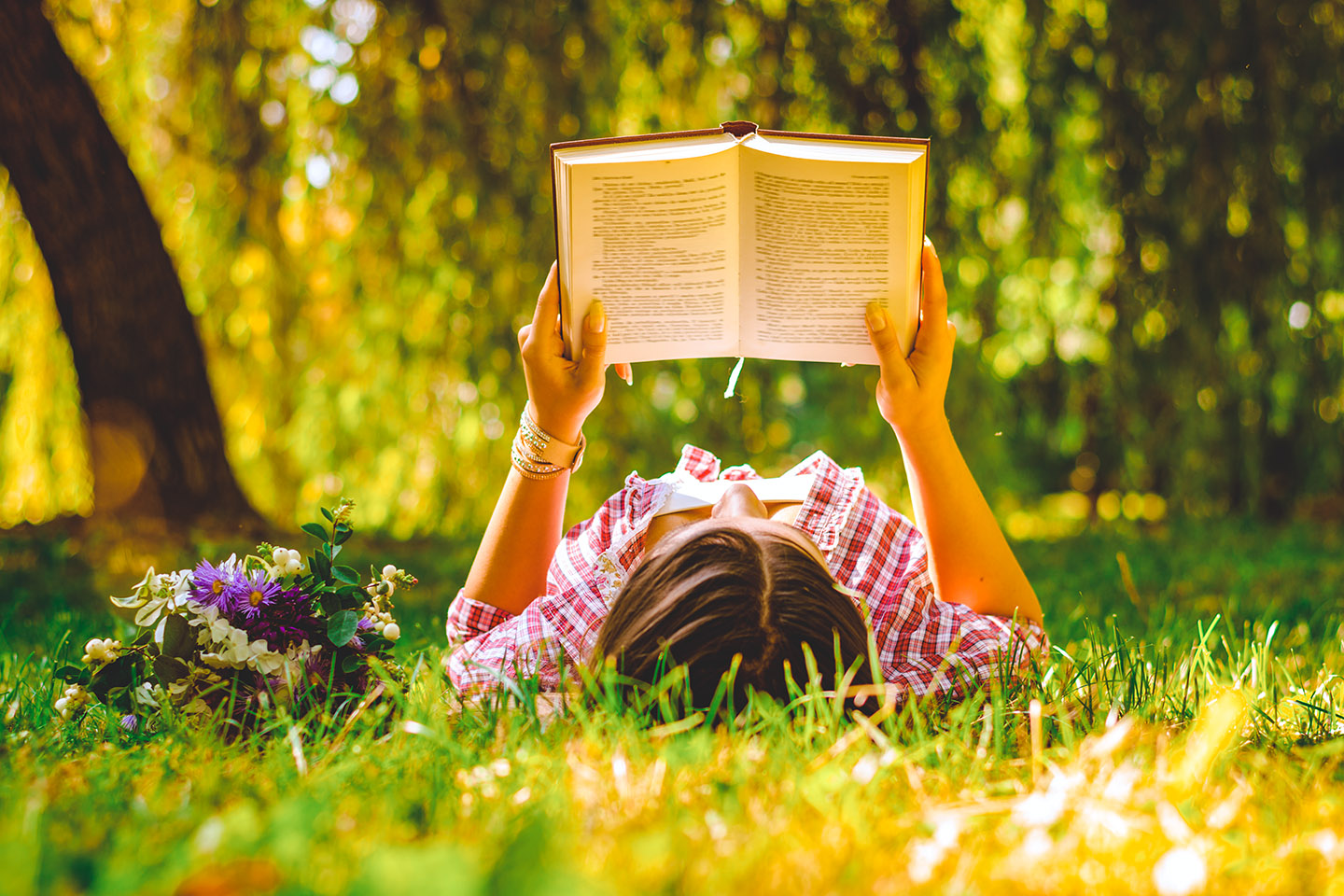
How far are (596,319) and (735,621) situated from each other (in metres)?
0.48

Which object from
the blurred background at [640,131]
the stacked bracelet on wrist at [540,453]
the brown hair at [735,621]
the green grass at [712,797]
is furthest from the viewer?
the blurred background at [640,131]

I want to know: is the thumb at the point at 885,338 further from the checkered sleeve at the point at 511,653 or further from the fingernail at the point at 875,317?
the checkered sleeve at the point at 511,653

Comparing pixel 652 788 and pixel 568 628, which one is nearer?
pixel 652 788

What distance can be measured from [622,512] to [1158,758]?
891mm

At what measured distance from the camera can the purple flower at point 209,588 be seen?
3.78ft

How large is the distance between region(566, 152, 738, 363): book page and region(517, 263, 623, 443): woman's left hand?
0.02 meters

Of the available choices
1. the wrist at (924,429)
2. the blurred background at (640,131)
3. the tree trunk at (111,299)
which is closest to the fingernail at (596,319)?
the wrist at (924,429)

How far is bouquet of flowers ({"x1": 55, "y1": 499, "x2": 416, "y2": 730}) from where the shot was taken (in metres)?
1.13

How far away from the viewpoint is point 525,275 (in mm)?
3105

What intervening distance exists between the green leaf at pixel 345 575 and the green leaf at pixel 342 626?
4 centimetres

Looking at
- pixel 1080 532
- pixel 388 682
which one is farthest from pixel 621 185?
pixel 1080 532

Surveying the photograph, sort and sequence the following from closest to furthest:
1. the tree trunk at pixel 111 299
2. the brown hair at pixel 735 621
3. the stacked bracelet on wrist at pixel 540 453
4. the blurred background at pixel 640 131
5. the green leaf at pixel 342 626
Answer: the brown hair at pixel 735 621
the green leaf at pixel 342 626
the stacked bracelet on wrist at pixel 540 453
the tree trunk at pixel 111 299
the blurred background at pixel 640 131

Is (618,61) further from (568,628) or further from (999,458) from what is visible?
(568,628)

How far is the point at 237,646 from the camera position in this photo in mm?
1132
